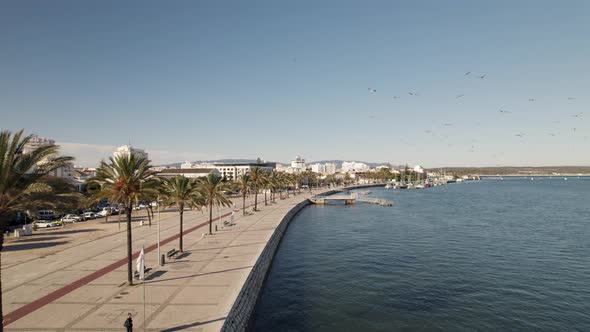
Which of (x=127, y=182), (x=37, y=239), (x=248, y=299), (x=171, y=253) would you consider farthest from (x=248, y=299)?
(x=37, y=239)

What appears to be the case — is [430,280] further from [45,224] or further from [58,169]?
[58,169]

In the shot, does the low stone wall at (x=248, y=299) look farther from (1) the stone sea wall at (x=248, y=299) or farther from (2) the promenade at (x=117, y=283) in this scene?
(2) the promenade at (x=117, y=283)

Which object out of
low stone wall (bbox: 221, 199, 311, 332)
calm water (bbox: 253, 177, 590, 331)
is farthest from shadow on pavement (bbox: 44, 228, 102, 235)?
low stone wall (bbox: 221, 199, 311, 332)

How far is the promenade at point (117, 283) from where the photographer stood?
60.5 feet

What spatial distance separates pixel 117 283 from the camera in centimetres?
2491

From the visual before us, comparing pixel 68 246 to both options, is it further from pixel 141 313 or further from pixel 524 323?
pixel 524 323

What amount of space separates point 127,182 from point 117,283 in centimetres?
715

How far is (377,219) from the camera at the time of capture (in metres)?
76.9

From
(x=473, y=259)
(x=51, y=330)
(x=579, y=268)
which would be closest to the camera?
(x=51, y=330)

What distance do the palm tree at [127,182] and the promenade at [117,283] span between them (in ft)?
10.2

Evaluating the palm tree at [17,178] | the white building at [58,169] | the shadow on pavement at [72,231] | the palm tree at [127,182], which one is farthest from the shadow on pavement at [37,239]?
the palm tree at [17,178]

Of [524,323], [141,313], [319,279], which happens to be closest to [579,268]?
[524,323]

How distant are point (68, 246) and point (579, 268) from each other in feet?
182

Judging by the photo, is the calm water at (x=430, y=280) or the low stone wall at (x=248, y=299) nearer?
the low stone wall at (x=248, y=299)
